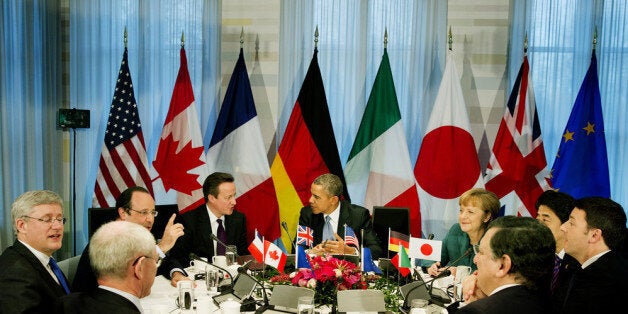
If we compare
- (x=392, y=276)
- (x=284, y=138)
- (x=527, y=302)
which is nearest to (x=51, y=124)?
(x=284, y=138)

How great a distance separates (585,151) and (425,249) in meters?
2.73

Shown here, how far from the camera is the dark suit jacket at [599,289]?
270 centimetres

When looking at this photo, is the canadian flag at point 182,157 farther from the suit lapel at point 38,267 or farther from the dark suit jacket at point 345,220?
the suit lapel at point 38,267

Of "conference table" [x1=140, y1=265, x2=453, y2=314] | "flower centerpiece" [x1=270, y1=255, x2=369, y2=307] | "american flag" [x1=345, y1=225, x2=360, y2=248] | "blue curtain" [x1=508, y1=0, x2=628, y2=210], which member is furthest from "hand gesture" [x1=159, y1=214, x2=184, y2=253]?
"blue curtain" [x1=508, y1=0, x2=628, y2=210]

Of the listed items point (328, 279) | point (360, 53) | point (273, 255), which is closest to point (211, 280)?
point (273, 255)

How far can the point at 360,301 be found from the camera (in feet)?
9.53

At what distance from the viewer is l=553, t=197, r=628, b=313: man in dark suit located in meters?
2.71

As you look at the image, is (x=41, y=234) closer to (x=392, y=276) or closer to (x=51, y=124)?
(x=392, y=276)

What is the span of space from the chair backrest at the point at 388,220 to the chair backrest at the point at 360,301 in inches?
79.1

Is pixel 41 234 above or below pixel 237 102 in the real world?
below

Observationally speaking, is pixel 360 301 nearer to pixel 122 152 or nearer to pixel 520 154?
pixel 520 154

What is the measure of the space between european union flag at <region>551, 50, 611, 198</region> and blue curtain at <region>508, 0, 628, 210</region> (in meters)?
0.31

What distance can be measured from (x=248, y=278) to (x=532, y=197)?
3.27 metres

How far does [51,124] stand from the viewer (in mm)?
6047
